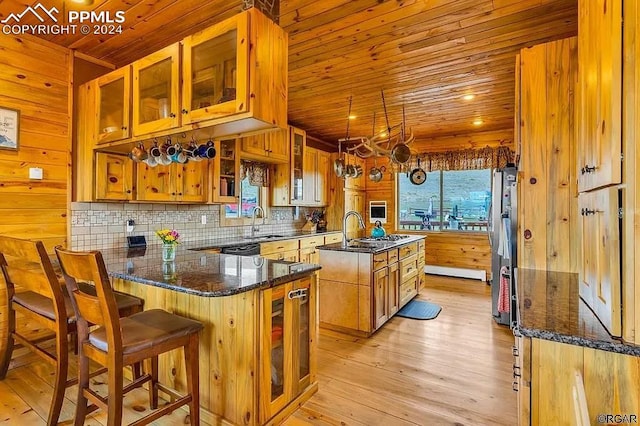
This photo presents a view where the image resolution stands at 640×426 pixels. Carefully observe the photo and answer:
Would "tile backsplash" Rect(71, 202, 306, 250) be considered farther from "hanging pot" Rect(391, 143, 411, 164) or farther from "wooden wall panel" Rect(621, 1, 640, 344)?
"wooden wall panel" Rect(621, 1, 640, 344)

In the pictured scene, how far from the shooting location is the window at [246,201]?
4404mm

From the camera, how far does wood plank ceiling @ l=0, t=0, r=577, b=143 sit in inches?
86.1

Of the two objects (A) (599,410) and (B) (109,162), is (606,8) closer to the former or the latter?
(A) (599,410)

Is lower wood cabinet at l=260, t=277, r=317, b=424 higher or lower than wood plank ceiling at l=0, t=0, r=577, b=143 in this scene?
lower

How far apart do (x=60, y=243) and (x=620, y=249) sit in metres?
3.59

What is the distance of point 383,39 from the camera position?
2.60 metres

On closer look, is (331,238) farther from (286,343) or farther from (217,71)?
(217,71)

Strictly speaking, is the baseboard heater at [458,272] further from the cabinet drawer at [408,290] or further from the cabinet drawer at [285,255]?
the cabinet drawer at [285,255]

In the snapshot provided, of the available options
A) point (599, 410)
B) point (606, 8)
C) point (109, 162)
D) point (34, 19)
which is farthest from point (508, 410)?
point (34, 19)

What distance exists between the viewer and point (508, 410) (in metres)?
2.04

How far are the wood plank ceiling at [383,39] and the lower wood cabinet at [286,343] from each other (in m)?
1.90

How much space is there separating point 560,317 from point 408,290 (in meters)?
3.10

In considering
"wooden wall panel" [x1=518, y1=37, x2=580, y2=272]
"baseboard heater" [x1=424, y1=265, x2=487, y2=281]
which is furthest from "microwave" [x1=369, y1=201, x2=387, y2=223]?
"wooden wall panel" [x1=518, y1=37, x2=580, y2=272]

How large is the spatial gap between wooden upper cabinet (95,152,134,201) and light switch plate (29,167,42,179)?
1.35ft
